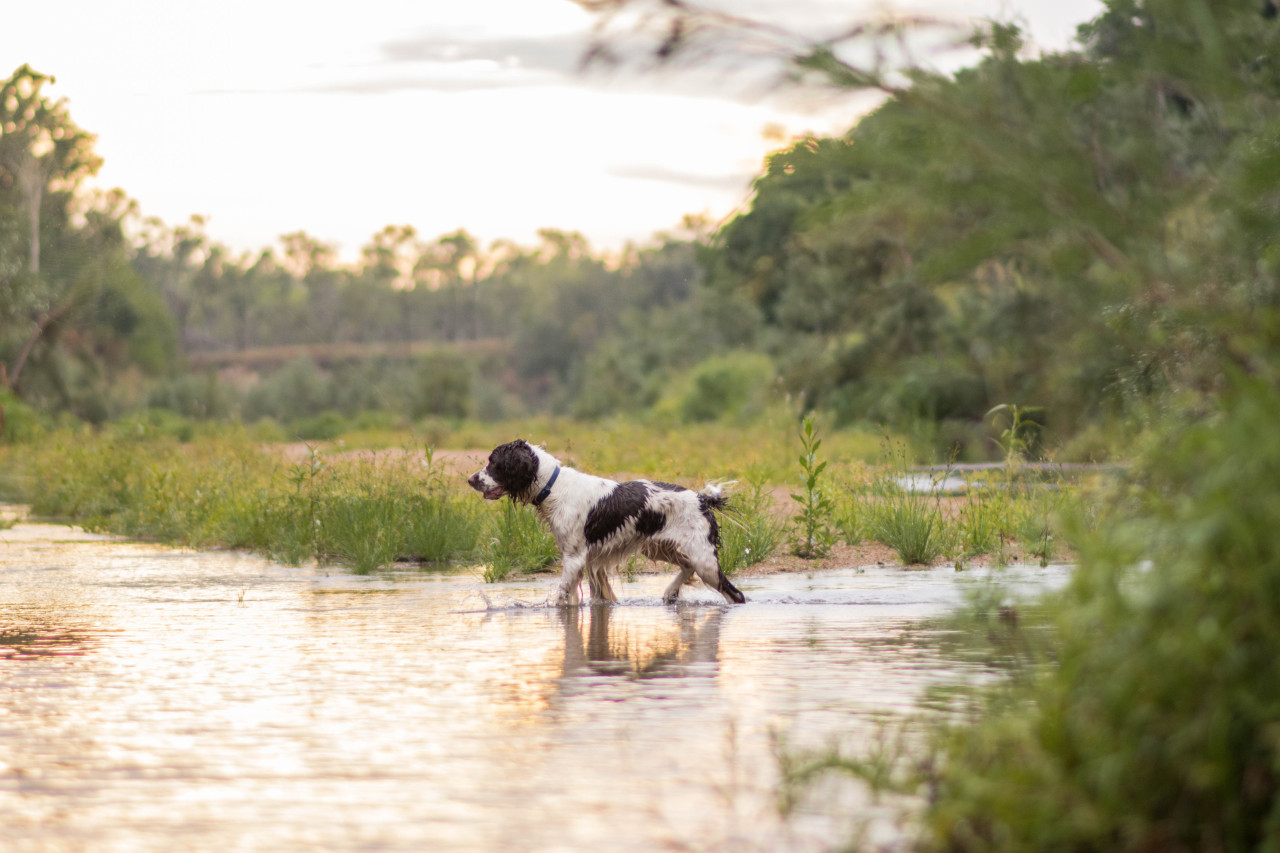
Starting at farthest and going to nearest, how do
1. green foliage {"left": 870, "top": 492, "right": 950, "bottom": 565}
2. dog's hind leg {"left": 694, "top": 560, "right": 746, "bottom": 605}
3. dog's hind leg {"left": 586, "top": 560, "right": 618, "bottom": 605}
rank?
green foliage {"left": 870, "top": 492, "right": 950, "bottom": 565}
dog's hind leg {"left": 586, "top": 560, "right": 618, "bottom": 605}
dog's hind leg {"left": 694, "top": 560, "right": 746, "bottom": 605}

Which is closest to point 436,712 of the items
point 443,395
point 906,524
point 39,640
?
point 39,640

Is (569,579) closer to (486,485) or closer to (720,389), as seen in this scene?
(486,485)

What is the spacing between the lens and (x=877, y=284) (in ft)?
147

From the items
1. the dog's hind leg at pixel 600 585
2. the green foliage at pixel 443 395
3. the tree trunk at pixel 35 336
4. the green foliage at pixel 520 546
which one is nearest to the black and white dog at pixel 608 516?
the dog's hind leg at pixel 600 585

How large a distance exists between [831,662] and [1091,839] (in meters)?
5.09

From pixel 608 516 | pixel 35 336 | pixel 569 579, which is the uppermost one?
pixel 35 336

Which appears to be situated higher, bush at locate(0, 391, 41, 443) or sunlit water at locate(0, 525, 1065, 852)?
bush at locate(0, 391, 41, 443)

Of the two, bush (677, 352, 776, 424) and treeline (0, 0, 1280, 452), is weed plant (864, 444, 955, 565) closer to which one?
treeline (0, 0, 1280, 452)

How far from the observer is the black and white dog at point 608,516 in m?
12.2

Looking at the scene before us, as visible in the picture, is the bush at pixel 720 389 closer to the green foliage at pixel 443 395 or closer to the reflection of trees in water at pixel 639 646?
the green foliage at pixel 443 395

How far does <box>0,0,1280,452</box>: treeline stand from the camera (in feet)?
15.6

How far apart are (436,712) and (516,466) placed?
16.4 feet

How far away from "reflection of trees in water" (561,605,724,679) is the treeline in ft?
8.90

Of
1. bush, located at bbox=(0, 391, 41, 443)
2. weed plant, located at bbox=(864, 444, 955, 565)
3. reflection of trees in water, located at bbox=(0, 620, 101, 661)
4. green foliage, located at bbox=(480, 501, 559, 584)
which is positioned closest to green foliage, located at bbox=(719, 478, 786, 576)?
weed plant, located at bbox=(864, 444, 955, 565)
